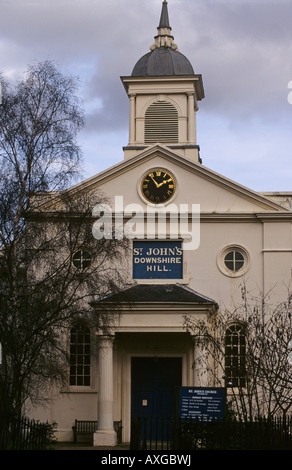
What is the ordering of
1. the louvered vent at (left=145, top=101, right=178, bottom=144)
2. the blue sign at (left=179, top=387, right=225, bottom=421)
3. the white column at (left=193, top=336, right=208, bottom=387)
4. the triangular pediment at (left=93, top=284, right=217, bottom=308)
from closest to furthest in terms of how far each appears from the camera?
1. the blue sign at (left=179, top=387, right=225, bottom=421)
2. the triangular pediment at (left=93, top=284, right=217, bottom=308)
3. the white column at (left=193, top=336, right=208, bottom=387)
4. the louvered vent at (left=145, top=101, right=178, bottom=144)

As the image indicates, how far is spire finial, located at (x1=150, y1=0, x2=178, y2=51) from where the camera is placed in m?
41.8

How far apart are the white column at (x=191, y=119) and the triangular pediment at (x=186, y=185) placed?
254 cm

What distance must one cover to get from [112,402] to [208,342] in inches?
152

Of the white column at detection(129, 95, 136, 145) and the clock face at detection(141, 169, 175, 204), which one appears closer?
the clock face at detection(141, 169, 175, 204)

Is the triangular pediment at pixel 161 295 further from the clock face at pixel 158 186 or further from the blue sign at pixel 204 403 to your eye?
the blue sign at pixel 204 403

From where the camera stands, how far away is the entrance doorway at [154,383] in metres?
35.6

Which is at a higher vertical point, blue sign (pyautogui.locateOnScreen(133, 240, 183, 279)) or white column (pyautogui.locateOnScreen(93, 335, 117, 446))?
blue sign (pyautogui.locateOnScreen(133, 240, 183, 279))

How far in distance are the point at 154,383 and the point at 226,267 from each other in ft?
16.2

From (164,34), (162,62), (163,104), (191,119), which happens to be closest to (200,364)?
(191,119)

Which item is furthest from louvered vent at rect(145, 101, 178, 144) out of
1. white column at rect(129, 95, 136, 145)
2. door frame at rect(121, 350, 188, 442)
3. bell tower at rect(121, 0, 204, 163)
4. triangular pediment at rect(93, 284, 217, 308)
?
door frame at rect(121, 350, 188, 442)

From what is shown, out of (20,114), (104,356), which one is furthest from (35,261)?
(104,356)

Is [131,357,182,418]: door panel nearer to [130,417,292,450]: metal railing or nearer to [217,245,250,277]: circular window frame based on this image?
[217,245,250,277]: circular window frame

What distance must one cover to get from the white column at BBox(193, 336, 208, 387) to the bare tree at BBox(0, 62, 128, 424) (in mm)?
4603
